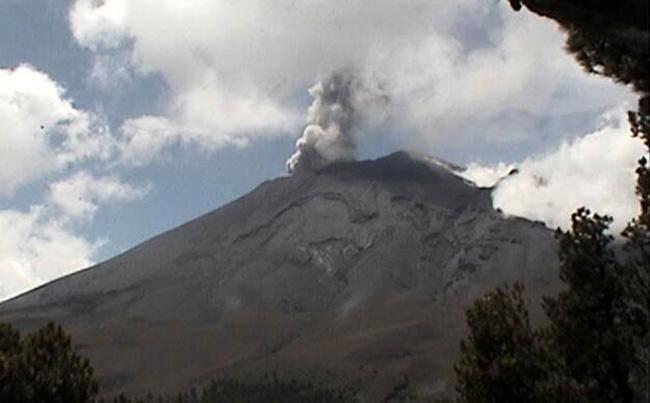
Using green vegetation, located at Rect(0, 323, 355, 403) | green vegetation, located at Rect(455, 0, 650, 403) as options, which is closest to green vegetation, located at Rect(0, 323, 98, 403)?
green vegetation, located at Rect(0, 323, 355, 403)

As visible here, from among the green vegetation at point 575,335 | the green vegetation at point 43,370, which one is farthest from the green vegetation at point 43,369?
the green vegetation at point 575,335

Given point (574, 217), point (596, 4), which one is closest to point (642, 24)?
point (596, 4)

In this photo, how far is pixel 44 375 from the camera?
752 inches

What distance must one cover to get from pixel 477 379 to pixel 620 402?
3.77 m

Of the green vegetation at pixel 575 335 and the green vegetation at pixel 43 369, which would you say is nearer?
the green vegetation at pixel 43 369

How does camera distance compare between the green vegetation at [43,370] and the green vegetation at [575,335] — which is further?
the green vegetation at [575,335]

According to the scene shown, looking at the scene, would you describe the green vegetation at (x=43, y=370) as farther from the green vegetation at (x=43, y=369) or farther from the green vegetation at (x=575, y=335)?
the green vegetation at (x=575, y=335)

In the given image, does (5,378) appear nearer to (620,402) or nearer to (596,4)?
(620,402)

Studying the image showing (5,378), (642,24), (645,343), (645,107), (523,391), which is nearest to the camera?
(642,24)

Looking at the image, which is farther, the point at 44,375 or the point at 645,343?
the point at 44,375

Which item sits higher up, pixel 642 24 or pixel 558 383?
pixel 642 24

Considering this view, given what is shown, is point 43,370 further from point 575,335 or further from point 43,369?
point 575,335

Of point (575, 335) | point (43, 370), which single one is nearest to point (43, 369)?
point (43, 370)

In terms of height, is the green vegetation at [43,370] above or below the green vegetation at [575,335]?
above
